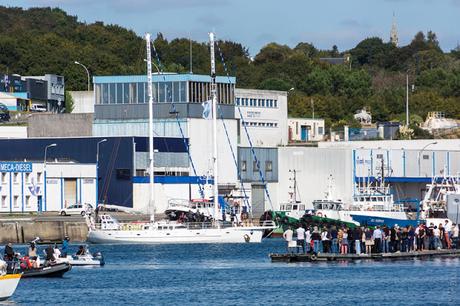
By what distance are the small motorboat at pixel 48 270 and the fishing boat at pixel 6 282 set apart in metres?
9.86

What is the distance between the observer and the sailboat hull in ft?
341

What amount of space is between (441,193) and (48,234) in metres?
30.6

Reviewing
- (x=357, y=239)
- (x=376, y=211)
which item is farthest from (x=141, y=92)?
(x=357, y=239)

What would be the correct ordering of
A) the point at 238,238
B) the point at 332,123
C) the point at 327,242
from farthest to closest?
the point at 332,123, the point at 238,238, the point at 327,242

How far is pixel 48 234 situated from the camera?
10812 cm

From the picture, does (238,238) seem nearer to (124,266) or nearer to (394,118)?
(124,266)

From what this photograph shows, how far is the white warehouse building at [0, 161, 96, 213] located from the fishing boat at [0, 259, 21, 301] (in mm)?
65238

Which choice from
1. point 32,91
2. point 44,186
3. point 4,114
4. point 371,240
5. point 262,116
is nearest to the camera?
point 371,240

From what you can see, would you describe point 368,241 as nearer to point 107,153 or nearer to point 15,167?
point 15,167

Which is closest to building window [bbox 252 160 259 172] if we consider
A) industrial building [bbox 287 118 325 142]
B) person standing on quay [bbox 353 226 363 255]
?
industrial building [bbox 287 118 325 142]

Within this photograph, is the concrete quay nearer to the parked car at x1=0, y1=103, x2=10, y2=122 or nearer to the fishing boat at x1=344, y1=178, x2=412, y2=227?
the fishing boat at x1=344, y1=178, x2=412, y2=227

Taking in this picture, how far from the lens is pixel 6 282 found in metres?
58.8

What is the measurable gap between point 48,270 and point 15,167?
180 feet

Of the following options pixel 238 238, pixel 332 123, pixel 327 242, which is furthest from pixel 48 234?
pixel 332 123
